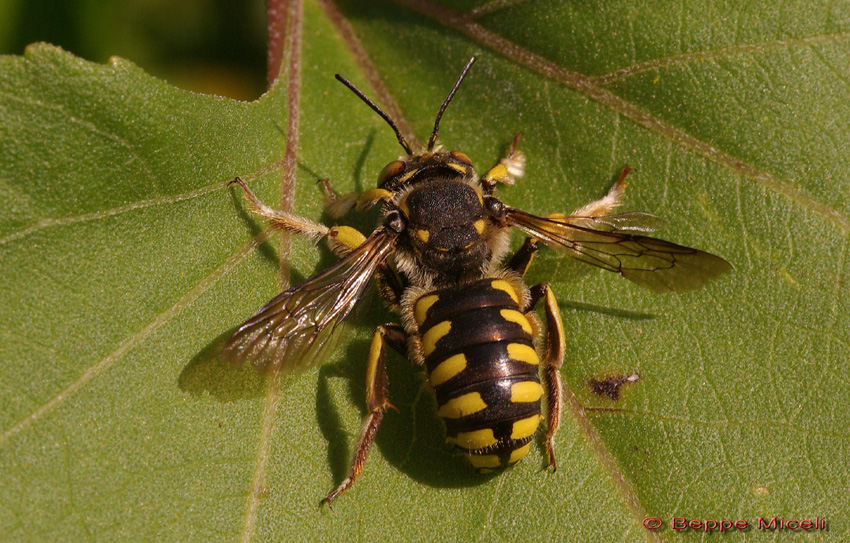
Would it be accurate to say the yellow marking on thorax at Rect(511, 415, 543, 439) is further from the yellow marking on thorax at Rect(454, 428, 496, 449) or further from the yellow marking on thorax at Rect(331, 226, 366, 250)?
the yellow marking on thorax at Rect(331, 226, 366, 250)

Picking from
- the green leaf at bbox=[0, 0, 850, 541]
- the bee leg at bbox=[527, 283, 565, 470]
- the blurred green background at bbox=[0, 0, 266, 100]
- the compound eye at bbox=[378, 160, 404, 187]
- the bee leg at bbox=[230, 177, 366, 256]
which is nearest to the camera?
the green leaf at bbox=[0, 0, 850, 541]

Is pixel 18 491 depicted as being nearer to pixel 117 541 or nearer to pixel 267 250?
pixel 117 541

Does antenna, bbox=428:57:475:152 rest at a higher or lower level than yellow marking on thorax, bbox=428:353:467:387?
higher


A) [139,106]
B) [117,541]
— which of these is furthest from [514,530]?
[139,106]

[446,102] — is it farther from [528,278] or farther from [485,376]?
[485,376]

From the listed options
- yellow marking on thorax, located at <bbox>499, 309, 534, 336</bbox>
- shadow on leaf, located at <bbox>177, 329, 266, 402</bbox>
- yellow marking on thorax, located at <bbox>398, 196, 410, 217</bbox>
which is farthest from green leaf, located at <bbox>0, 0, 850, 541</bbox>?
yellow marking on thorax, located at <bbox>499, 309, 534, 336</bbox>

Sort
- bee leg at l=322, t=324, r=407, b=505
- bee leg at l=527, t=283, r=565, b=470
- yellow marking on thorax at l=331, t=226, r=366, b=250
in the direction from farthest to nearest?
yellow marking on thorax at l=331, t=226, r=366, b=250, bee leg at l=527, t=283, r=565, b=470, bee leg at l=322, t=324, r=407, b=505

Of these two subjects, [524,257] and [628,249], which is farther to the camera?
[524,257]

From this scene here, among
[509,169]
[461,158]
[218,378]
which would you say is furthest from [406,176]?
[218,378]
